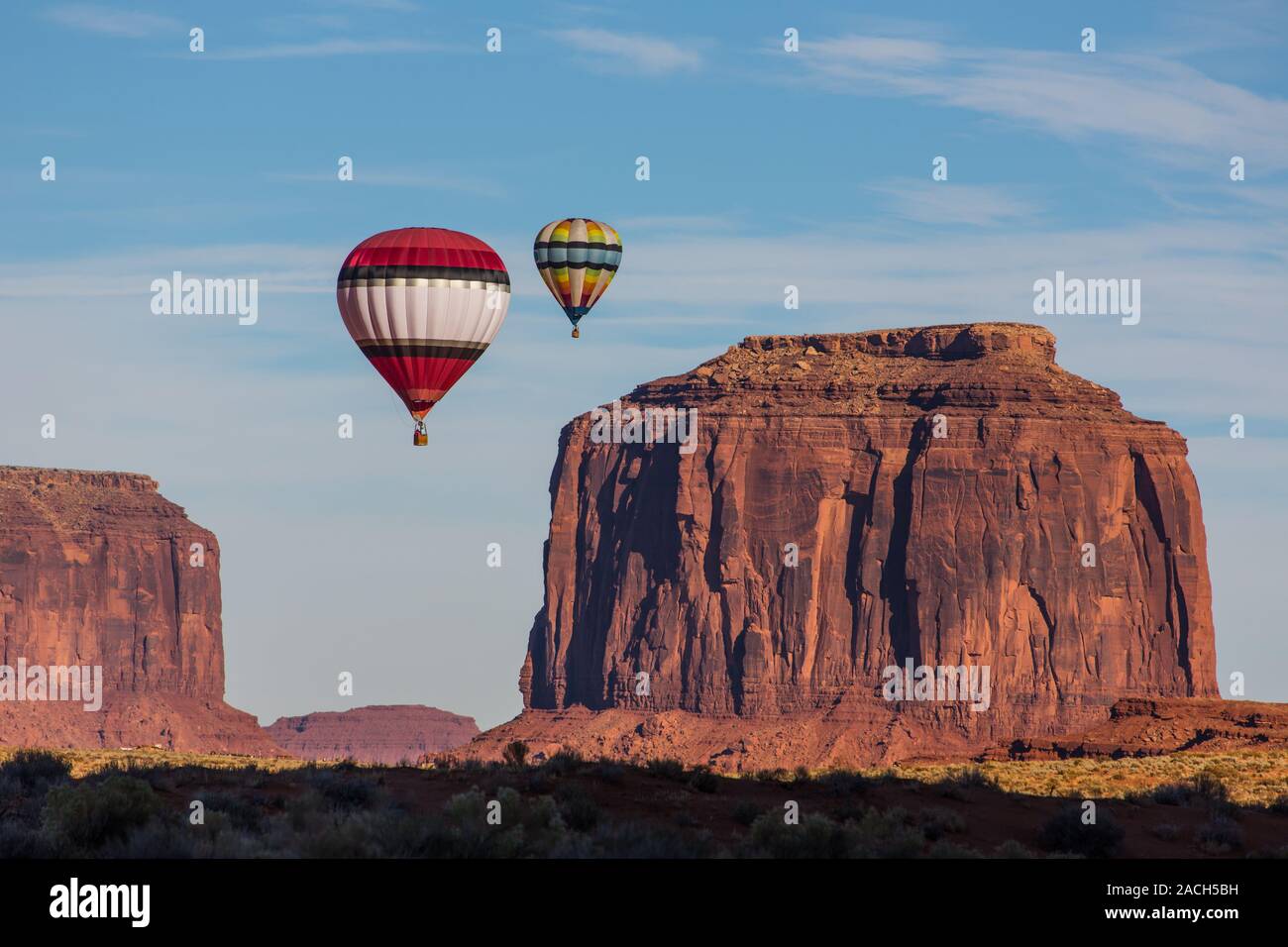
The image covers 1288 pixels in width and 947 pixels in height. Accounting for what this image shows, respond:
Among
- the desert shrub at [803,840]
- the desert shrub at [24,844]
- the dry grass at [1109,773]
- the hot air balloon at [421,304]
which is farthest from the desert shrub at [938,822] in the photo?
the hot air balloon at [421,304]

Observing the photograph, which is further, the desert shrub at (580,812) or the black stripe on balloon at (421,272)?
the black stripe on balloon at (421,272)

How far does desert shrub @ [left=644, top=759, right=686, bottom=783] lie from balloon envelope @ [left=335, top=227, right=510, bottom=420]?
782 inches

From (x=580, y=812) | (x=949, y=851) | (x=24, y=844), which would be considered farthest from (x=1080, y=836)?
(x=24, y=844)

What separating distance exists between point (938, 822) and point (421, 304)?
27.1 meters

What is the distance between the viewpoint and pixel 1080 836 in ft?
121

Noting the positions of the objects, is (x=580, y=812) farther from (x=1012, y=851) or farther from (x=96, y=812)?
(x=96, y=812)

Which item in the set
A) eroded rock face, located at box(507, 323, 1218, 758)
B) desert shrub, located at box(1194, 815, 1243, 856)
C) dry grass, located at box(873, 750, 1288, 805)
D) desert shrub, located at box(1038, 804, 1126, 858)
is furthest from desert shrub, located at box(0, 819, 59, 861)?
eroded rock face, located at box(507, 323, 1218, 758)

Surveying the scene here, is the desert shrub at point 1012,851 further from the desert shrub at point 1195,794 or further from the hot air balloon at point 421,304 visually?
the hot air balloon at point 421,304

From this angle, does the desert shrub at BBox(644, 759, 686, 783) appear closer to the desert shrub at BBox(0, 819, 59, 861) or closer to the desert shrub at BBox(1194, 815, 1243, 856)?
the desert shrub at BBox(1194, 815, 1243, 856)

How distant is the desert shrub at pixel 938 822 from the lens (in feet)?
119

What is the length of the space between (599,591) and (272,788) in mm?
139980

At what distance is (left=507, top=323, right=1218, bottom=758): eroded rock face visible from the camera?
161000 millimetres

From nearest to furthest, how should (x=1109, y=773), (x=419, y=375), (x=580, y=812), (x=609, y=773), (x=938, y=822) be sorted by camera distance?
1. (x=580, y=812)
2. (x=938, y=822)
3. (x=609, y=773)
4. (x=419, y=375)
5. (x=1109, y=773)
